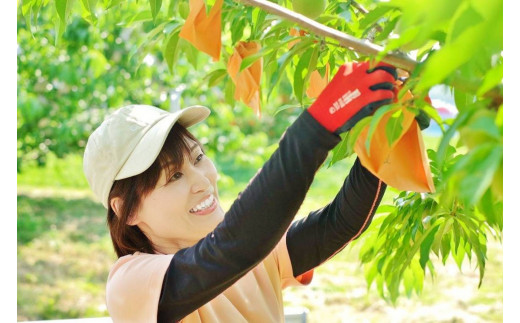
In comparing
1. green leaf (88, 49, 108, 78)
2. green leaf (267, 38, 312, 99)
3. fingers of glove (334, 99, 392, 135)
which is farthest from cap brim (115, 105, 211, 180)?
green leaf (88, 49, 108, 78)

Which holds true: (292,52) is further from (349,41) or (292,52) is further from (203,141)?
(203,141)

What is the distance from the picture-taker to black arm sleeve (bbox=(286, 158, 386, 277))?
43.4 inches

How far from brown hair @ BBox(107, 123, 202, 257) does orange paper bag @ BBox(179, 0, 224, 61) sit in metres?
0.27

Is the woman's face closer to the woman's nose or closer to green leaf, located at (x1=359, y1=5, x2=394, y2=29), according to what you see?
the woman's nose

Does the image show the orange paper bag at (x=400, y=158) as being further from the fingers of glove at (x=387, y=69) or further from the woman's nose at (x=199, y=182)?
the woman's nose at (x=199, y=182)

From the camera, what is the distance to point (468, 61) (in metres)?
0.52

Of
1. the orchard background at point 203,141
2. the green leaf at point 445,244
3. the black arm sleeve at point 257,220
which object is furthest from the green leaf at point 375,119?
the green leaf at point 445,244

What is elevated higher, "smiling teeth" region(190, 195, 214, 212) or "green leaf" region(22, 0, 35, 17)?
"green leaf" region(22, 0, 35, 17)

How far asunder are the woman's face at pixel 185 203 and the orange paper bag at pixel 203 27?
0.94ft

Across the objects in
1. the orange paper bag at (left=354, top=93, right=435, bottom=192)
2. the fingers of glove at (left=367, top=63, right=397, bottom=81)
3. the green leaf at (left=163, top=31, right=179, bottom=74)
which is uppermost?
the fingers of glove at (left=367, top=63, right=397, bottom=81)

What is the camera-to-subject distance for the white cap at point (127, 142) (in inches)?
46.7

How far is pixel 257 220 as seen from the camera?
35.4 inches
